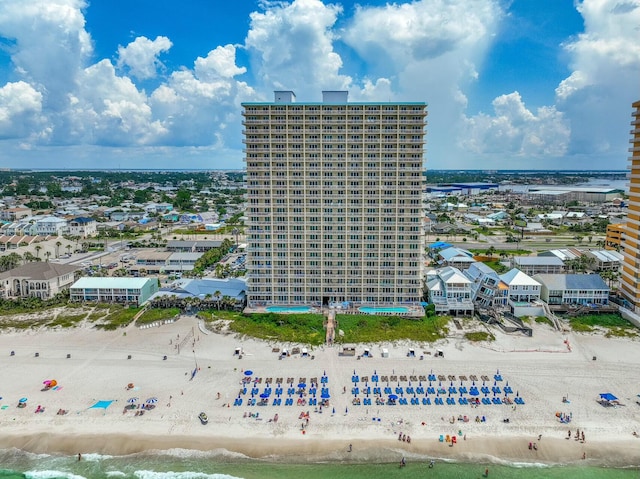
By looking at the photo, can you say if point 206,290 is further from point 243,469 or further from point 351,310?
point 243,469

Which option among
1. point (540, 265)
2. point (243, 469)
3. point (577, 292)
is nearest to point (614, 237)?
point (540, 265)

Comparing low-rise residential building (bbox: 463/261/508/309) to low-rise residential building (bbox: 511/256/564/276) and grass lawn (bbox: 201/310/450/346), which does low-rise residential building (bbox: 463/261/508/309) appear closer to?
grass lawn (bbox: 201/310/450/346)

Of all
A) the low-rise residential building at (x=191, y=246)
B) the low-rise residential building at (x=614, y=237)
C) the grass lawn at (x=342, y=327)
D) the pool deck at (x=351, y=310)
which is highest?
the low-rise residential building at (x=614, y=237)

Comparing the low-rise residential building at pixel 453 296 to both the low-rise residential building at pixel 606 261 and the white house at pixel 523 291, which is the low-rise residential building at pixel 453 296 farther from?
the low-rise residential building at pixel 606 261

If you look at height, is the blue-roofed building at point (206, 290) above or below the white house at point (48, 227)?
below

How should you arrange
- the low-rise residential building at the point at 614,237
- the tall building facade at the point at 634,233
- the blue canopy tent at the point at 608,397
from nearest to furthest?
the blue canopy tent at the point at 608,397 < the tall building facade at the point at 634,233 < the low-rise residential building at the point at 614,237

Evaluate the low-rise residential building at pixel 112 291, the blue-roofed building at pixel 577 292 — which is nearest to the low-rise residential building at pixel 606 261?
the blue-roofed building at pixel 577 292
